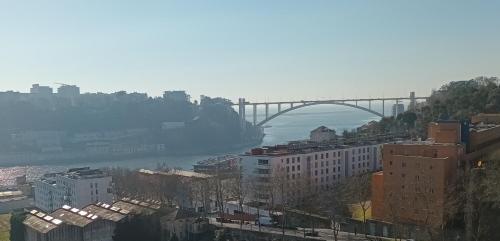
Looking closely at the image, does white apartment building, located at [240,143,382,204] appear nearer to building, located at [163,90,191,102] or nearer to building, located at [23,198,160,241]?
building, located at [23,198,160,241]

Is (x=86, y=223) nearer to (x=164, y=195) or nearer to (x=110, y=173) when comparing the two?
(x=164, y=195)

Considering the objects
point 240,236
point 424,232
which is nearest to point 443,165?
point 424,232

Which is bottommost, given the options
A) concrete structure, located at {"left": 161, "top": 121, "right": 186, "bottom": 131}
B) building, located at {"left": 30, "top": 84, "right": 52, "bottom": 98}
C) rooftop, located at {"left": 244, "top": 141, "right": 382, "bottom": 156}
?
concrete structure, located at {"left": 161, "top": 121, "right": 186, "bottom": 131}

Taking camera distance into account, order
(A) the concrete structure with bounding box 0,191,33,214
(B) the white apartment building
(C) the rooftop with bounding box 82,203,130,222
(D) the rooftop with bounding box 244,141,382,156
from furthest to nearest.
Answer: (A) the concrete structure with bounding box 0,191,33,214, (D) the rooftop with bounding box 244,141,382,156, (B) the white apartment building, (C) the rooftop with bounding box 82,203,130,222

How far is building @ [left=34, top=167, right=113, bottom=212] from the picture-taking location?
1298 cm

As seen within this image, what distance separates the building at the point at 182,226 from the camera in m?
9.79

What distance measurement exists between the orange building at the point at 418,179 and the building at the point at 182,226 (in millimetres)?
3203

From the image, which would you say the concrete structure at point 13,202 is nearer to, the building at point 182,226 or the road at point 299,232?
the building at point 182,226

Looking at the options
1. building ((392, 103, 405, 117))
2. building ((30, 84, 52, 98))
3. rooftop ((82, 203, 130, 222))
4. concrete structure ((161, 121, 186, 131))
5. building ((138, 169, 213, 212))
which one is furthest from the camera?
building ((30, 84, 52, 98))

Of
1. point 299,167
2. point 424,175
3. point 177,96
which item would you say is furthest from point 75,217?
point 177,96

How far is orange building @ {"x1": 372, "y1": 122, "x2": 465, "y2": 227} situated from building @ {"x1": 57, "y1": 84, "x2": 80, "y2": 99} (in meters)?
43.2

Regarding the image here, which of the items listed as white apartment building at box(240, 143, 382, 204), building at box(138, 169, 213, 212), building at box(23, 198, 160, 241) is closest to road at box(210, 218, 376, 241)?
white apartment building at box(240, 143, 382, 204)

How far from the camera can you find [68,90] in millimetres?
49469

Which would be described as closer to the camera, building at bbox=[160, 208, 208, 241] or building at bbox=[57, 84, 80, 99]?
building at bbox=[160, 208, 208, 241]
